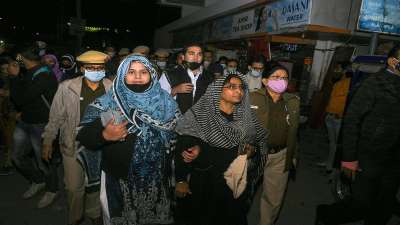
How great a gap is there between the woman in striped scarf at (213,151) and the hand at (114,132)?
0.57m

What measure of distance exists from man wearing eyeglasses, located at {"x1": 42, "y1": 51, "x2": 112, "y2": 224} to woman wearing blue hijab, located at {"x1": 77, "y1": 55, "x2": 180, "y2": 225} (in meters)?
0.87

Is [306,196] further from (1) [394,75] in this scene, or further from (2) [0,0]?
(2) [0,0]

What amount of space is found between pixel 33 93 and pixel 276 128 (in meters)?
2.98

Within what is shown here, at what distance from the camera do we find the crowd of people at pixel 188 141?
251 cm

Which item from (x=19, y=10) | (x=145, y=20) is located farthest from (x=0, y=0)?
(x=145, y=20)

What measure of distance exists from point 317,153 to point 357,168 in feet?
16.1

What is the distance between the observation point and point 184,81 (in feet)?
15.3

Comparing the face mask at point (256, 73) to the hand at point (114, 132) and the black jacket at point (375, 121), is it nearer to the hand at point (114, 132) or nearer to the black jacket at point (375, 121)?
the black jacket at point (375, 121)

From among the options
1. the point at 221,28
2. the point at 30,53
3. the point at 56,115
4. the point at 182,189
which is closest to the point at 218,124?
the point at 182,189

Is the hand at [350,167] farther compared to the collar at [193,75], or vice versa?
the collar at [193,75]

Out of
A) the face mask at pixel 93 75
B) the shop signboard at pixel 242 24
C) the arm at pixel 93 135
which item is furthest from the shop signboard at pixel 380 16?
the arm at pixel 93 135

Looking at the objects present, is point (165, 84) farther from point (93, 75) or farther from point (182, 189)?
point (182, 189)

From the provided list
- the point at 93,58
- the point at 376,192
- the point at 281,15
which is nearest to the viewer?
the point at 376,192

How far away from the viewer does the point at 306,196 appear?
17.6ft
